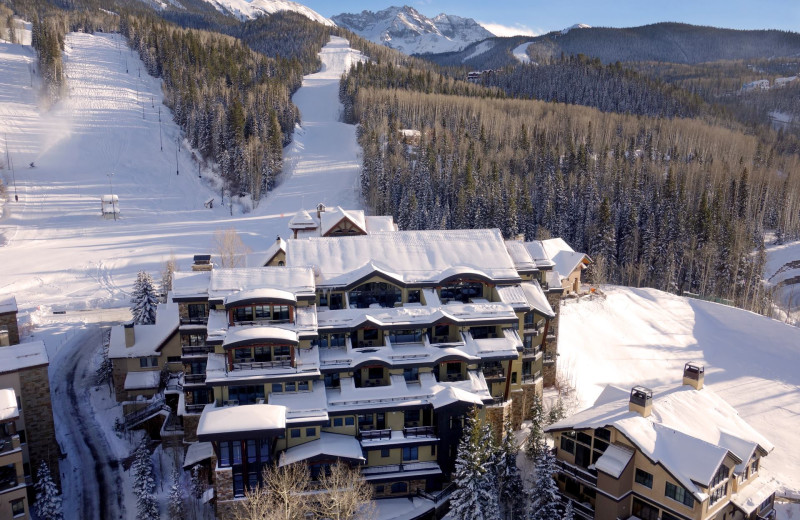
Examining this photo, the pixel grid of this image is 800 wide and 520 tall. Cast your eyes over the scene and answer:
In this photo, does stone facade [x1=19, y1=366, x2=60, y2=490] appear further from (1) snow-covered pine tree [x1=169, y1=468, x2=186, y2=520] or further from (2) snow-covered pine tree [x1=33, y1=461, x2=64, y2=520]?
(1) snow-covered pine tree [x1=169, y1=468, x2=186, y2=520]

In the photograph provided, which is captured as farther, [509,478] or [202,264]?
[202,264]

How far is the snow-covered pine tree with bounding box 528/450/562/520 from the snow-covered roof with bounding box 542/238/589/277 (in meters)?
36.0

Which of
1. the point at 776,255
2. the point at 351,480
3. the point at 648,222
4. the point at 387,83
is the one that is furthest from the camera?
the point at 387,83

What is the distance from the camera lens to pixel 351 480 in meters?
30.1

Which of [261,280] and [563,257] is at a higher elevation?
[261,280]

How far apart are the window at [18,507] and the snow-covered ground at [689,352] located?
36513 mm

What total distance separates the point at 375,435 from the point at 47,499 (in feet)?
58.2

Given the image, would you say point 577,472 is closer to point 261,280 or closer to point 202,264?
point 261,280

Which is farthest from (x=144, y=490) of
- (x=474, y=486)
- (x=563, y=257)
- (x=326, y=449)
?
(x=563, y=257)

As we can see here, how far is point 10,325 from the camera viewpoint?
40875mm

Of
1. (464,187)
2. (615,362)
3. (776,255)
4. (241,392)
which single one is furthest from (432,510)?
(776,255)

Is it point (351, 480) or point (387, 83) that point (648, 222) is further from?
point (387, 83)

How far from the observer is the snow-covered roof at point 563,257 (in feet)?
213

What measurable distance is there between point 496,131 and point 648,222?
148 ft
